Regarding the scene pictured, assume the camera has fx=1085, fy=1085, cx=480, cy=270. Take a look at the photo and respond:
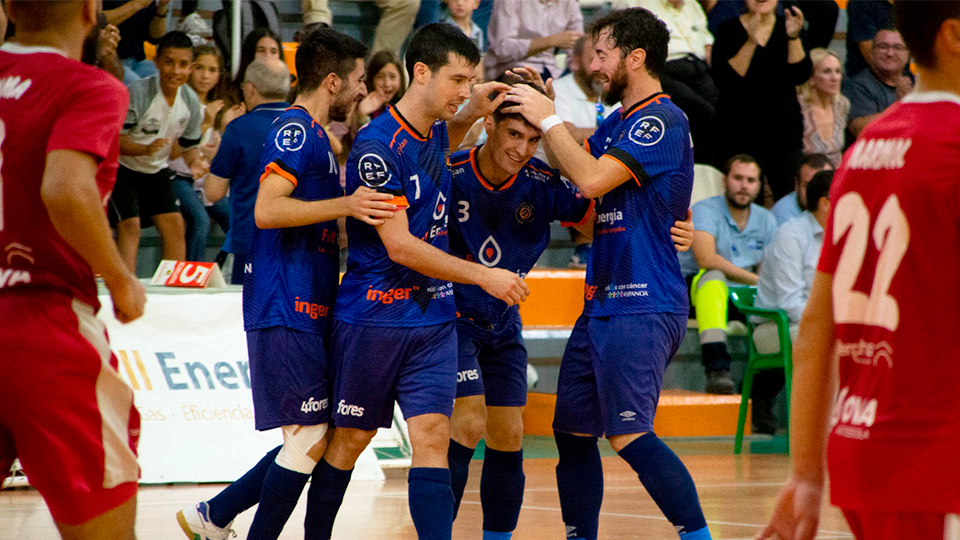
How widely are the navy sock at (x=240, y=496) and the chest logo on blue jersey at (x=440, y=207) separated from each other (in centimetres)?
128

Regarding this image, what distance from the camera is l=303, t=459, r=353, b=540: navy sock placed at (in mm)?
4094

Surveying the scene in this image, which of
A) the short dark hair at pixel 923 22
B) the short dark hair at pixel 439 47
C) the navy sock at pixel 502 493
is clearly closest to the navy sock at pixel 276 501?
the navy sock at pixel 502 493

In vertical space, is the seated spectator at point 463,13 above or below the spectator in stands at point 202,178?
above

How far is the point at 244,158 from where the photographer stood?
268 inches

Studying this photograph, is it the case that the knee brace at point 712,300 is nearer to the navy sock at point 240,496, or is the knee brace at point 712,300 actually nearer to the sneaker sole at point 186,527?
the navy sock at point 240,496

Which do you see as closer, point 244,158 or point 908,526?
point 908,526

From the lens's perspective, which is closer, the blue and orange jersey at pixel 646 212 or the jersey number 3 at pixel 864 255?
the jersey number 3 at pixel 864 255

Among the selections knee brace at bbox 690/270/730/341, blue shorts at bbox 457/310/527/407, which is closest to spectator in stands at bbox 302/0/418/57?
knee brace at bbox 690/270/730/341

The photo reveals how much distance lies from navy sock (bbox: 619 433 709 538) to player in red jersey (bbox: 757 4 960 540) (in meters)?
2.06

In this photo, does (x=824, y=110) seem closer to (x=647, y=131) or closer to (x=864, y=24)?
(x=864, y=24)

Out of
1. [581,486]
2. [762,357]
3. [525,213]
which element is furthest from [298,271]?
[762,357]

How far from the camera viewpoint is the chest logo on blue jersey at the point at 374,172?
398 cm

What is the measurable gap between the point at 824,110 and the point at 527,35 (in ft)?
11.3

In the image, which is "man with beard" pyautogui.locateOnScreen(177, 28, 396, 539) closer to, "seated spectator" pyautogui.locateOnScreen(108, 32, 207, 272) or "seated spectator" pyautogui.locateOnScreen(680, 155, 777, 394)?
"seated spectator" pyautogui.locateOnScreen(108, 32, 207, 272)
